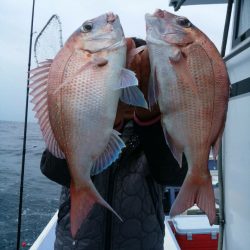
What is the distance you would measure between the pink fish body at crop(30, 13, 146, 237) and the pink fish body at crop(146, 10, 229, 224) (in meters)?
0.09

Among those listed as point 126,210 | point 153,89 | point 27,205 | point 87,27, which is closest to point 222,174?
point 126,210

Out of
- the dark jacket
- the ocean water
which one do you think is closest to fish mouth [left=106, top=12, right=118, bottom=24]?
the dark jacket

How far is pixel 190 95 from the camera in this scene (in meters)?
1.12

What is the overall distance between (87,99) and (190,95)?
31 centimetres

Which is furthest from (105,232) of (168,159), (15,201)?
(15,201)

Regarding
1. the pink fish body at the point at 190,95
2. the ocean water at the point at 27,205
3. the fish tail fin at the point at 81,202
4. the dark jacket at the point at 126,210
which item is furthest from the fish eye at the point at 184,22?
the ocean water at the point at 27,205

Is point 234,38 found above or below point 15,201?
above

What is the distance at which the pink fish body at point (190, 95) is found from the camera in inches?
44.1

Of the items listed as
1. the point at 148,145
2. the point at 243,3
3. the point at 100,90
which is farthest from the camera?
the point at 243,3

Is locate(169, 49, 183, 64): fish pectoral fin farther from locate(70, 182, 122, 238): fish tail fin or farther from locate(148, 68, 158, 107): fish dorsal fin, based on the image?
locate(70, 182, 122, 238): fish tail fin

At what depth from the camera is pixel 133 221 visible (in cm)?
179

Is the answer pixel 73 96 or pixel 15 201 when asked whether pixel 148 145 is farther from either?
pixel 15 201

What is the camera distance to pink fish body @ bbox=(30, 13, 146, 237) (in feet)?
3.67

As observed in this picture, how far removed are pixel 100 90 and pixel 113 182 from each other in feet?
2.52
